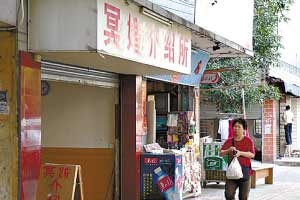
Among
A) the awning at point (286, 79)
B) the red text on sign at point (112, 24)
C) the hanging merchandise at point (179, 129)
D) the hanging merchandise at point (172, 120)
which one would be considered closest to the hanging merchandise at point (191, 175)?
the hanging merchandise at point (179, 129)

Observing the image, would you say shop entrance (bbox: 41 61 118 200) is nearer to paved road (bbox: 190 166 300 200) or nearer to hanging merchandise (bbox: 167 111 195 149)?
hanging merchandise (bbox: 167 111 195 149)

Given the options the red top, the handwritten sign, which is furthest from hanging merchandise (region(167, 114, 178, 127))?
the handwritten sign

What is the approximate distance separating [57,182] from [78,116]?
10.2 feet

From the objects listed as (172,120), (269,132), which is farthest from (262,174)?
(269,132)

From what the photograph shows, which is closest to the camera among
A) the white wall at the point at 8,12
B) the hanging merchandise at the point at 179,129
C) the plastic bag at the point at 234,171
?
the white wall at the point at 8,12

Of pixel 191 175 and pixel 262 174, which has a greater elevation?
pixel 191 175

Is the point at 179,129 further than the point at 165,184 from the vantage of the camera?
Yes

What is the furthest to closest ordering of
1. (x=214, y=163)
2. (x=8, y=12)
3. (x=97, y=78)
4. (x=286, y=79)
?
1. (x=286, y=79)
2. (x=214, y=163)
3. (x=97, y=78)
4. (x=8, y=12)

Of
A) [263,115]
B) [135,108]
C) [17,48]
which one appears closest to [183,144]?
[135,108]

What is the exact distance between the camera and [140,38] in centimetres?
723

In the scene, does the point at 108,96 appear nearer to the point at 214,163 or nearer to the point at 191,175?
the point at 191,175

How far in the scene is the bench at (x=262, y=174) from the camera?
1264 cm

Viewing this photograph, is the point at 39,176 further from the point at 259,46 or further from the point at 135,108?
the point at 259,46

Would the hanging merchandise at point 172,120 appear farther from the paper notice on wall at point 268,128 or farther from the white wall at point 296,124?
the white wall at point 296,124
